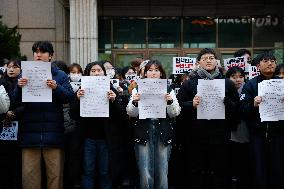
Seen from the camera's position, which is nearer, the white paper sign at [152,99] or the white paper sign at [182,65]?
the white paper sign at [152,99]

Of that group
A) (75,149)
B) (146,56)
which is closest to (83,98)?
(75,149)

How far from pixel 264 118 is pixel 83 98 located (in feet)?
7.32

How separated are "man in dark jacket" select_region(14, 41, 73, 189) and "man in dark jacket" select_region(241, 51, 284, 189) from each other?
225cm

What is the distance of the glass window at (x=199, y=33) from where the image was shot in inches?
632

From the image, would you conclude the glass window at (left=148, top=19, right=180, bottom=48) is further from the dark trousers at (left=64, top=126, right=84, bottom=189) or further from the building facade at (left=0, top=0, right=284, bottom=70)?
the dark trousers at (left=64, top=126, right=84, bottom=189)

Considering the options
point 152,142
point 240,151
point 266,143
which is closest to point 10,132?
point 152,142

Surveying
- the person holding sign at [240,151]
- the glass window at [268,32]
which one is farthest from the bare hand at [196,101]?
the glass window at [268,32]

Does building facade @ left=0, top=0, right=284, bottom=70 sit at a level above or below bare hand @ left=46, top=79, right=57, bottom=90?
above

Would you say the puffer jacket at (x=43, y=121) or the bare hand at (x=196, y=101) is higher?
the bare hand at (x=196, y=101)

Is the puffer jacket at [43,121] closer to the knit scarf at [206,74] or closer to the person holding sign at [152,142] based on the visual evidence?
the person holding sign at [152,142]

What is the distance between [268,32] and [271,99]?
415 inches

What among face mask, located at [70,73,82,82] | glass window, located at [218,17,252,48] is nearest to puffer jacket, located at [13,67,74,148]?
face mask, located at [70,73,82,82]

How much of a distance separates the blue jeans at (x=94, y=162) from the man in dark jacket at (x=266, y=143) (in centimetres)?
183

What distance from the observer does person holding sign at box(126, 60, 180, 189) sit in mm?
6133
